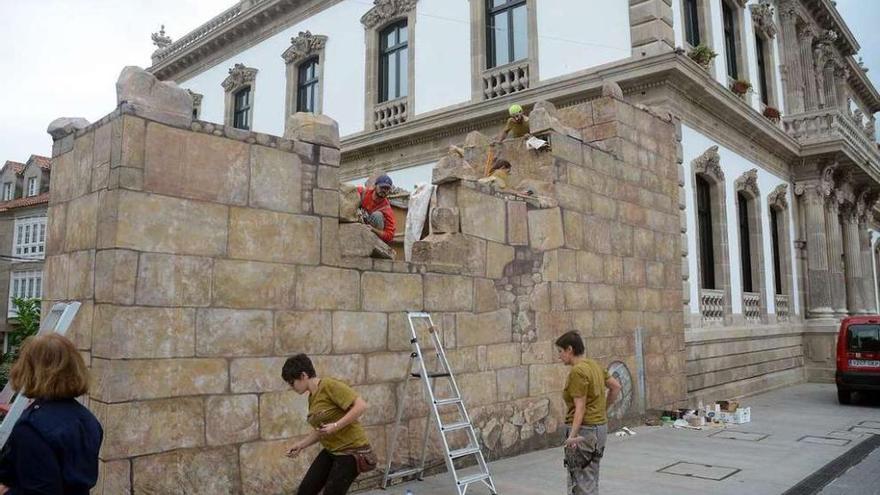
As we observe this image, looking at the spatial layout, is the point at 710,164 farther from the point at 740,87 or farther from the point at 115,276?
the point at 115,276

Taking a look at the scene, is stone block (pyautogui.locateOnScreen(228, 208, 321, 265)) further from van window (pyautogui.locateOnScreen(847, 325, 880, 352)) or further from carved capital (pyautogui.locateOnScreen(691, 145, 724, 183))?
van window (pyautogui.locateOnScreen(847, 325, 880, 352))

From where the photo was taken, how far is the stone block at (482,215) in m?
7.20

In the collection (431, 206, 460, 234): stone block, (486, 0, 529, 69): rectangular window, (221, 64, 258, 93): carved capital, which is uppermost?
(221, 64, 258, 93): carved capital

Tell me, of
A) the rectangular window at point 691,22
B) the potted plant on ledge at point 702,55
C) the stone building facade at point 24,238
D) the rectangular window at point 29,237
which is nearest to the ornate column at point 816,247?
the rectangular window at point 691,22

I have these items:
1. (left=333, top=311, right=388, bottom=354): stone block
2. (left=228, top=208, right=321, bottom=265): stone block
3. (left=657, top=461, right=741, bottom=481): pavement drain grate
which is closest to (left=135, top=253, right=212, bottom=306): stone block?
(left=228, top=208, right=321, bottom=265): stone block

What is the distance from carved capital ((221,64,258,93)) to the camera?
73.2 ft

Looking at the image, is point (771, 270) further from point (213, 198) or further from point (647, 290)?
point (213, 198)

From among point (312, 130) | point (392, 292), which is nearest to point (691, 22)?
point (392, 292)

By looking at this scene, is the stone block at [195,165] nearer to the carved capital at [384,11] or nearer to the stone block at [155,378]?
the stone block at [155,378]

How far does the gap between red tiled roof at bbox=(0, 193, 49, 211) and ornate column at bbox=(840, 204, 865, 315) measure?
34.1 metres

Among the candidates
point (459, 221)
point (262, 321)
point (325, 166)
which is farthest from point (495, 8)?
point (262, 321)

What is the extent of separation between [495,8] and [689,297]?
27.4 ft

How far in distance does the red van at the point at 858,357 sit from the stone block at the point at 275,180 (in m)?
11.5

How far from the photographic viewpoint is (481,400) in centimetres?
690
